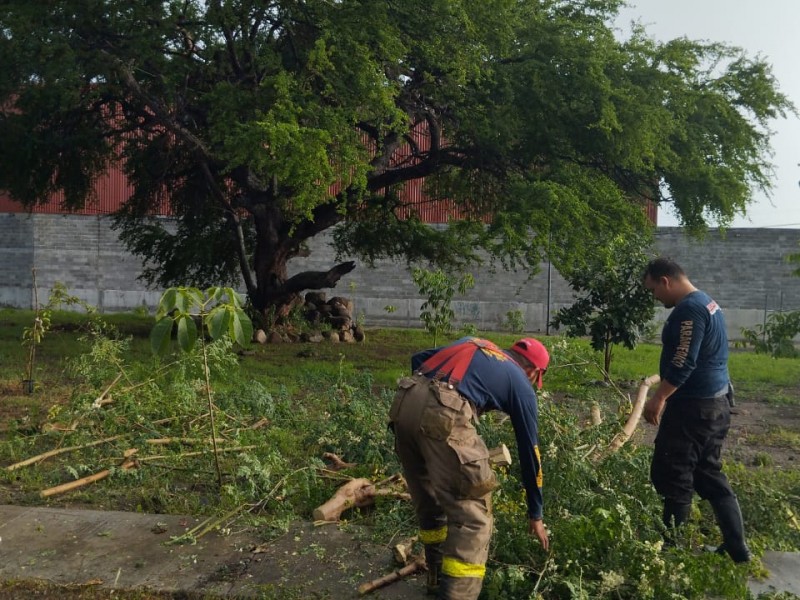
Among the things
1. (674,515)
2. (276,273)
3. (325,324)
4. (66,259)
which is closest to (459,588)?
(674,515)

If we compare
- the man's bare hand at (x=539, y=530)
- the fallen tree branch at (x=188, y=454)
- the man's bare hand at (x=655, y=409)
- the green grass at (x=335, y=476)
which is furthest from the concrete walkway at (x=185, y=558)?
the man's bare hand at (x=655, y=409)

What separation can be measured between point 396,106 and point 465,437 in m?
10.3

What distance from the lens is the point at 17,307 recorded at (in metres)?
25.7

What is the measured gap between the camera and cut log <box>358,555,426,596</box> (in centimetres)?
418

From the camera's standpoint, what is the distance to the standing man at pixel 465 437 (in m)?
3.69

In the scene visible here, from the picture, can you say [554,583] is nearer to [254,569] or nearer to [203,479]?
[254,569]

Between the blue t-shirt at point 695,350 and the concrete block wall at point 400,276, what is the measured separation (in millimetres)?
19022

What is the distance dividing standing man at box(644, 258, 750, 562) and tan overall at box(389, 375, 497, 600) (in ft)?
4.19

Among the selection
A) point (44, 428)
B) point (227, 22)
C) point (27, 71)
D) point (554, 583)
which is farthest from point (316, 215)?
point (554, 583)

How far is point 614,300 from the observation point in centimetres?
1127

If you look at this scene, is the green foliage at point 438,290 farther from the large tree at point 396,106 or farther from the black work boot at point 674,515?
the black work boot at point 674,515

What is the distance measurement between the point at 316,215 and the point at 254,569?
11545mm

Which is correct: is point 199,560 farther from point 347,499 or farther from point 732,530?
point 732,530

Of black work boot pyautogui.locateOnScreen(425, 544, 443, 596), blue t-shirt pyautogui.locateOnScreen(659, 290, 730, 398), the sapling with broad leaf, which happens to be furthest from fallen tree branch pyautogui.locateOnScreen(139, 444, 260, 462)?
blue t-shirt pyautogui.locateOnScreen(659, 290, 730, 398)
